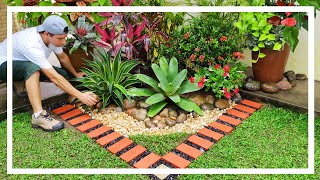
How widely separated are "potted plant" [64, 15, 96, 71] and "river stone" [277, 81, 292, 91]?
6.79 ft

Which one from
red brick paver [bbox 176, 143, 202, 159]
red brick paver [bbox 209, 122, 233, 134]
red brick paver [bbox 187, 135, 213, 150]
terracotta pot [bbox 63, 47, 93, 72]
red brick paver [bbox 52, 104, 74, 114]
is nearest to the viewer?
red brick paver [bbox 176, 143, 202, 159]

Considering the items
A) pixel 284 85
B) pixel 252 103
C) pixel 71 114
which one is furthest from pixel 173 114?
pixel 284 85

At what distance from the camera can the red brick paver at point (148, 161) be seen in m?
2.57

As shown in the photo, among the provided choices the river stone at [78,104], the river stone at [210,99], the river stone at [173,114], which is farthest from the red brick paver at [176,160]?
the river stone at [78,104]

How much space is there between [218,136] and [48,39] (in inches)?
69.9

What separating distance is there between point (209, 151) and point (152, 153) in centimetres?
45

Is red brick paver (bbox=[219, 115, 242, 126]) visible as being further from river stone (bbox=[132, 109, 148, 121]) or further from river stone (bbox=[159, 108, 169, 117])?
river stone (bbox=[132, 109, 148, 121])

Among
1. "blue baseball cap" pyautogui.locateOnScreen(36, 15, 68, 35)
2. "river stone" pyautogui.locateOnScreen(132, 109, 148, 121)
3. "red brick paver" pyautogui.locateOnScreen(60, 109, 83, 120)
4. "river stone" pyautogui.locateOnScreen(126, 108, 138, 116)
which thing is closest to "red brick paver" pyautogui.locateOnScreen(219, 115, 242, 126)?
"river stone" pyautogui.locateOnScreen(132, 109, 148, 121)

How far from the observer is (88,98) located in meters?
3.27

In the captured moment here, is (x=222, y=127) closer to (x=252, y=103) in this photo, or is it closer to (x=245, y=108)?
(x=245, y=108)

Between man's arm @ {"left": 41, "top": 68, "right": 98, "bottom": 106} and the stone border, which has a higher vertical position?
man's arm @ {"left": 41, "top": 68, "right": 98, "bottom": 106}

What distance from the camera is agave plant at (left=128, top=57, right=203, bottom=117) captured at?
10.7 ft

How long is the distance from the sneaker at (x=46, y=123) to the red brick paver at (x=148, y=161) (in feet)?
3.02

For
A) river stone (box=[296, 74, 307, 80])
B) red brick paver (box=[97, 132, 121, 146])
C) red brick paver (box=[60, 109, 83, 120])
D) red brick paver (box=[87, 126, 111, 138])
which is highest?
river stone (box=[296, 74, 307, 80])
